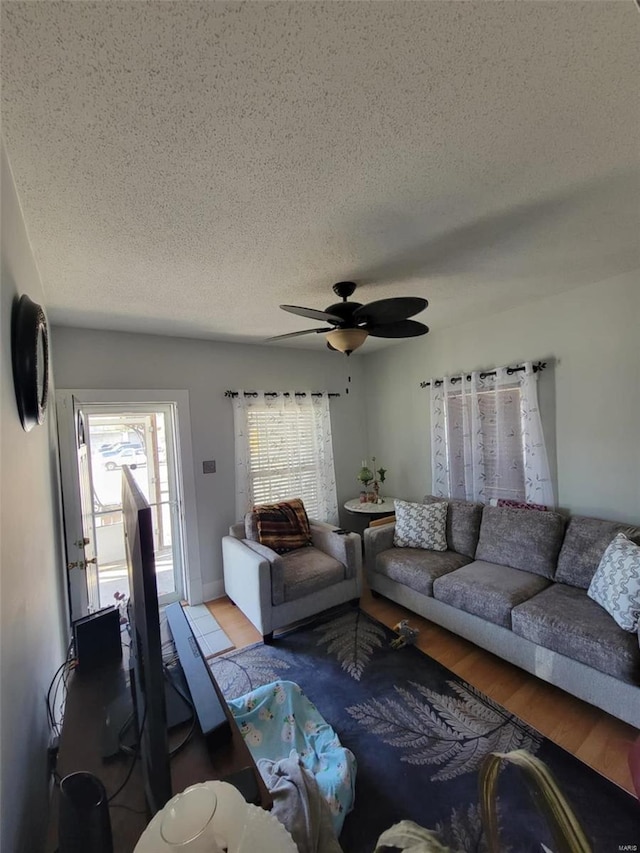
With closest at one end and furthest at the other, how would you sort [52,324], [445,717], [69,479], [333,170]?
1. [333,170]
2. [445,717]
3. [69,479]
4. [52,324]

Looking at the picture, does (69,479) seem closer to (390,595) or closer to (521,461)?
(390,595)

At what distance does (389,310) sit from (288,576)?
2063 millimetres

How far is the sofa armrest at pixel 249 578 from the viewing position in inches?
103

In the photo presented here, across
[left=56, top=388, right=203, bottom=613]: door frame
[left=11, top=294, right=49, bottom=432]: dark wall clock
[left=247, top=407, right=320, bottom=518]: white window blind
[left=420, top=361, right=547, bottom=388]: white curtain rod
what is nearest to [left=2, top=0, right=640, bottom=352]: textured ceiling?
[left=11, top=294, right=49, bottom=432]: dark wall clock

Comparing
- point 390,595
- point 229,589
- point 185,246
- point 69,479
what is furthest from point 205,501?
point 185,246

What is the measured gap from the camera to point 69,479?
2.37 meters

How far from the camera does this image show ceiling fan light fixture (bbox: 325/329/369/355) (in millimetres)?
2105

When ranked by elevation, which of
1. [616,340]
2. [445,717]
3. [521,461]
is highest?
[616,340]

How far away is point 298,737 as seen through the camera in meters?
1.76

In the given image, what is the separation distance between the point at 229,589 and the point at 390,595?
1.44 metres

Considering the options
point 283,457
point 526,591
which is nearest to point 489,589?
point 526,591

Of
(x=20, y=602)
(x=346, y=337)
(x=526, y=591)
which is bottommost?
(x=526, y=591)

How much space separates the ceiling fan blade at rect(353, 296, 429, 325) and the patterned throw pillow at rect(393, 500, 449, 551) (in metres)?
1.80

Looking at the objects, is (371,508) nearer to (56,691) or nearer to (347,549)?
(347,549)
